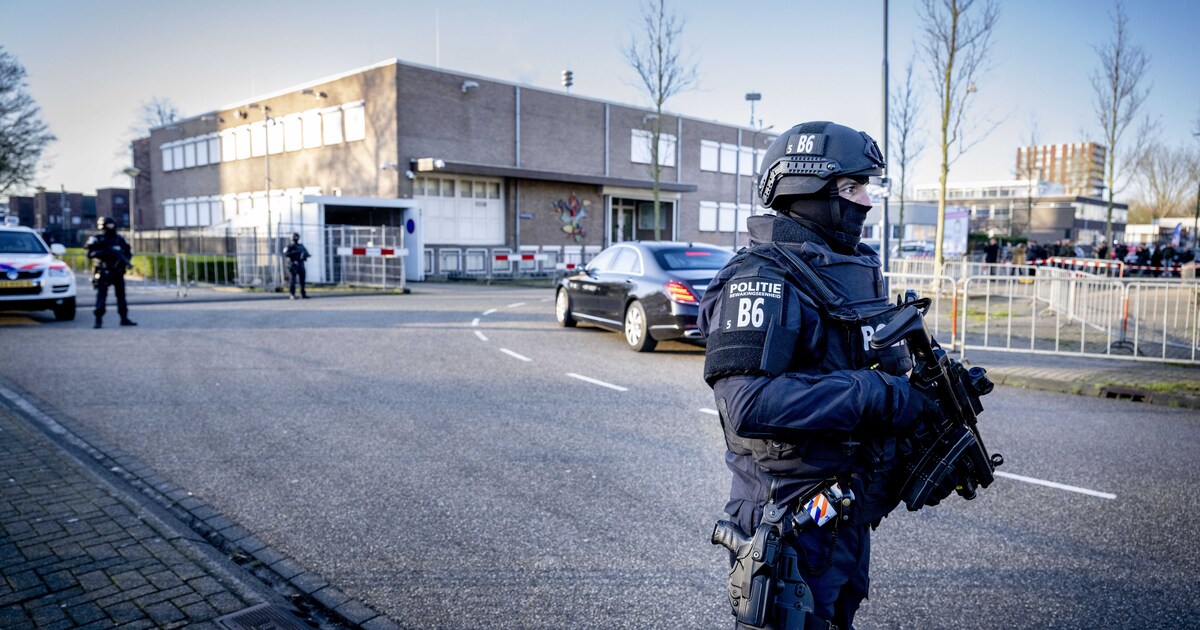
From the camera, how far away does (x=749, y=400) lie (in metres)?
2.18

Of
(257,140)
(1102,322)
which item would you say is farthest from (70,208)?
(1102,322)

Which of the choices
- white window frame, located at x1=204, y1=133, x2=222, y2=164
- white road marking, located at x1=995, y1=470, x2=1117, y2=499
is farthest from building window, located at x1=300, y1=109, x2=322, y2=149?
white road marking, located at x1=995, y1=470, x2=1117, y2=499

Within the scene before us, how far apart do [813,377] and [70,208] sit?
347 feet

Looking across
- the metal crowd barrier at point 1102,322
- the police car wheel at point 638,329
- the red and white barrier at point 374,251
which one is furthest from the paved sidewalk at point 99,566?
the red and white barrier at point 374,251

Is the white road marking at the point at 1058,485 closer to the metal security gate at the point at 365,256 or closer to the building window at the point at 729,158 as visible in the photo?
the metal security gate at the point at 365,256

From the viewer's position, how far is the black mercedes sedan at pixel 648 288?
10492 millimetres

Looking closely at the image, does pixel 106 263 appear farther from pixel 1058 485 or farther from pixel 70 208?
pixel 70 208

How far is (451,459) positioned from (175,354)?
6.60 m

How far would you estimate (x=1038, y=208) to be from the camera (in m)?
90.7

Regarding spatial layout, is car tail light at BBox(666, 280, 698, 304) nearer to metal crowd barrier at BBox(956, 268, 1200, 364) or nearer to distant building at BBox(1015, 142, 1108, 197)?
metal crowd barrier at BBox(956, 268, 1200, 364)

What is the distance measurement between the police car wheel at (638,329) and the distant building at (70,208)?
80.9m

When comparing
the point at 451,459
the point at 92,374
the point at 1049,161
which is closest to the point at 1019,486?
the point at 451,459

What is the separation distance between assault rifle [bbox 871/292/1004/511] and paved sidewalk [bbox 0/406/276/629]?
2832 mm

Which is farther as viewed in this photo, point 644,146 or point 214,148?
point 214,148
